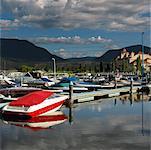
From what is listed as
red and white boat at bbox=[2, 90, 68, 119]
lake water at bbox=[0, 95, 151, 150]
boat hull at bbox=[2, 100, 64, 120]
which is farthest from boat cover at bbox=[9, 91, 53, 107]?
lake water at bbox=[0, 95, 151, 150]

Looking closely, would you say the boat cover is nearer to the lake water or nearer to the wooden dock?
the lake water

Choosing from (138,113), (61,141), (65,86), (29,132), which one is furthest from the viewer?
(65,86)

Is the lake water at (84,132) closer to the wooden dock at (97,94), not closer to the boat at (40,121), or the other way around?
the boat at (40,121)

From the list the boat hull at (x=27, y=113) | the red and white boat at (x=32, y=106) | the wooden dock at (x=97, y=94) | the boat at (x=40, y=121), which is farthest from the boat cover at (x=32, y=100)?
the wooden dock at (x=97, y=94)

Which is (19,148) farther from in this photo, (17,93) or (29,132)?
(17,93)

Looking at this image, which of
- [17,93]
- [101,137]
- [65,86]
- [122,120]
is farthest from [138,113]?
[65,86]

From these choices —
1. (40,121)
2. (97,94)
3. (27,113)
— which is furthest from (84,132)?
(97,94)

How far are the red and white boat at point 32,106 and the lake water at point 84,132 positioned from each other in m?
0.70

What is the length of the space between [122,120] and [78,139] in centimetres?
529

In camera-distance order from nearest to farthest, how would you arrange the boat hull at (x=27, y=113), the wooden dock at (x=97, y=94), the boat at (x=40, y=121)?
the boat at (x=40, y=121) → the boat hull at (x=27, y=113) → the wooden dock at (x=97, y=94)

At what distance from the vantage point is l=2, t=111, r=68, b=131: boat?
16656 mm

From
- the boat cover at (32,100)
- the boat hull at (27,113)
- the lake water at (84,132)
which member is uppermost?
the boat cover at (32,100)

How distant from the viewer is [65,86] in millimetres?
35000

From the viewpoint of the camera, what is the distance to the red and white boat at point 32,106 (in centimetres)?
1809
